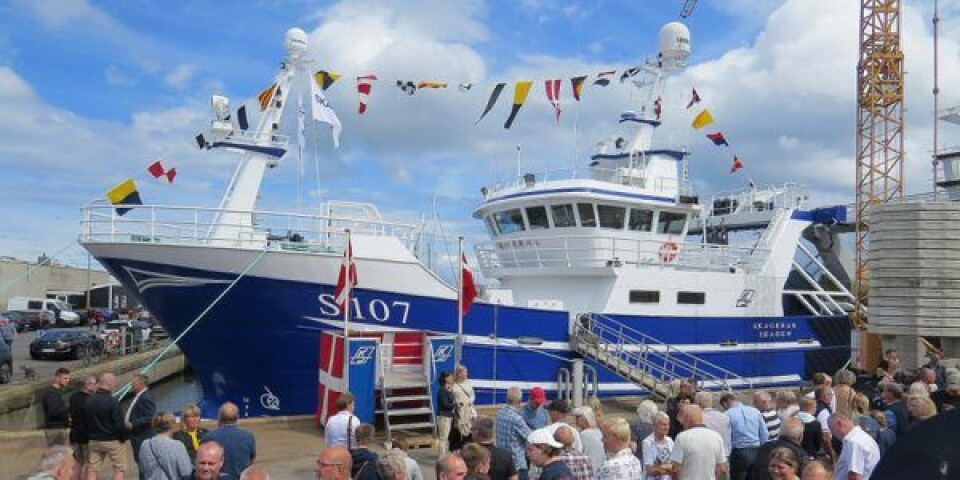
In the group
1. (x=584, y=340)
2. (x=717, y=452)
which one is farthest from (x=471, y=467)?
(x=584, y=340)

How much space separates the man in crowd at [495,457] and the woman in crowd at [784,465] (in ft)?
5.27

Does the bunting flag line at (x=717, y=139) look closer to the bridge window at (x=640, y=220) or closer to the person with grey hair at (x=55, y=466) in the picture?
the bridge window at (x=640, y=220)

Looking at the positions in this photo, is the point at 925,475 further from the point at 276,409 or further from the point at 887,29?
the point at 887,29

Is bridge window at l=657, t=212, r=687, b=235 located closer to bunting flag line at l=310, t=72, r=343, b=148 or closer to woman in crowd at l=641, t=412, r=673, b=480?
bunting flag line at l=310, t=72, r=343, b=148

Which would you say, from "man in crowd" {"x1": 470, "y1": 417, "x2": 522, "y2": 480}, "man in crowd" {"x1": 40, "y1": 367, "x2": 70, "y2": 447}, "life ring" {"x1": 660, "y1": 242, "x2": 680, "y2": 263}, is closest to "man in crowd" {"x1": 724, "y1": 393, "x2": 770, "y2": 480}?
"man in crowd" {"x1": 470, "y1": 417, "x2": 522, "y2": 480}

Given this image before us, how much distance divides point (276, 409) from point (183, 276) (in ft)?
8.48

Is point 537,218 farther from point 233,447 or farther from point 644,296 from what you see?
point 233,447

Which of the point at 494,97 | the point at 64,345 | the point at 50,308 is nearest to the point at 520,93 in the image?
the point at 494,97

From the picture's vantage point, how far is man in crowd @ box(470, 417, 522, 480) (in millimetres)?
5184

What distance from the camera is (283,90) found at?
1494 centimetres

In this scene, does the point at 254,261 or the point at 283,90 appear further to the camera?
the point at 283,90

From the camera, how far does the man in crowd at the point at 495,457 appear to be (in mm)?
5184

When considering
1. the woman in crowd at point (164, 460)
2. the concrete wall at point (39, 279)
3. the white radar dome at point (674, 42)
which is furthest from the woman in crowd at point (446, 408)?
the concrete wall at point (39, 279)

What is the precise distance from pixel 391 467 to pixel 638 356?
12.2 meters
